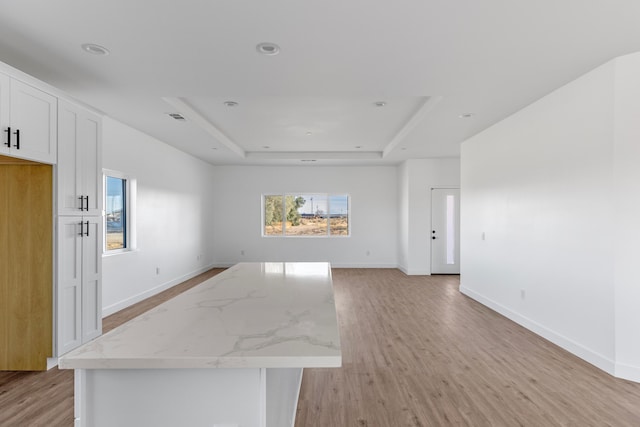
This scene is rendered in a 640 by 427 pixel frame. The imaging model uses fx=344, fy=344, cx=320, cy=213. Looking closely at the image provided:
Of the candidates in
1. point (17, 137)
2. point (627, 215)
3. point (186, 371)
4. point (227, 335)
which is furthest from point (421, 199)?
Result: point (186, 371)

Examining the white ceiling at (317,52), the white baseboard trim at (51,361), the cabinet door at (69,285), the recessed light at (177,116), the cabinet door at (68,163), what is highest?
the white ceiling at (317,52)

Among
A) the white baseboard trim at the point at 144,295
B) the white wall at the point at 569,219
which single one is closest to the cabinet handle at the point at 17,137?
the white baseboard trim at the point at 144,295

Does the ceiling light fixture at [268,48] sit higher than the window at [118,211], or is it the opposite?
the ceiling light fixture at [268,48]

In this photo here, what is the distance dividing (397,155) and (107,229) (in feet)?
17.1

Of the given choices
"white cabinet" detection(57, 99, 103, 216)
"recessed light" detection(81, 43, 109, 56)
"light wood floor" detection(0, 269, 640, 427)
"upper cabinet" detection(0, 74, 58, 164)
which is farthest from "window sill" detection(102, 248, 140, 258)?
"recessed light" detection(81, 43, 109, 56)

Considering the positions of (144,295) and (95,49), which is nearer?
(95,49)

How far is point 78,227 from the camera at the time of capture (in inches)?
126

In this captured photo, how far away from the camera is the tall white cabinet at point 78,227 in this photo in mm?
3014

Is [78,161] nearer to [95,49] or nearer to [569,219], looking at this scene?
[95,49]

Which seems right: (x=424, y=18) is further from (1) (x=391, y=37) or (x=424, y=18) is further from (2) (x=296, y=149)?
(2) (x=296, y=149)

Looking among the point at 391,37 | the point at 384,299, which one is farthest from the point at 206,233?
the point at 391,37

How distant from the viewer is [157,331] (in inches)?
49.9

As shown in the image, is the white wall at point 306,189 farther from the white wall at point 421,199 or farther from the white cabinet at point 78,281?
the white cabinet at point 78,281

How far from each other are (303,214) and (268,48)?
6181 mm
